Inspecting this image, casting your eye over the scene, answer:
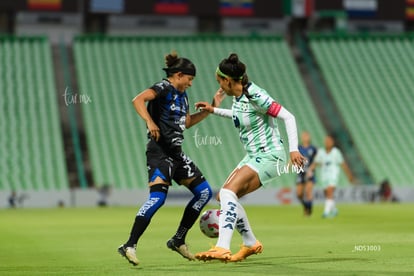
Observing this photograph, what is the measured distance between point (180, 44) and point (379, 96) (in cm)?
923

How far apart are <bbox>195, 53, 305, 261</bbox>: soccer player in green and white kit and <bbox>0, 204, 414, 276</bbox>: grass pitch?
2.44 feet

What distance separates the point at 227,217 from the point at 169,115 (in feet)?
5.29

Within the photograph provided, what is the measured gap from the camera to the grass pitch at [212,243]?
36.7ft

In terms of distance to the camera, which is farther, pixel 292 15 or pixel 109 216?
pixel 292 15

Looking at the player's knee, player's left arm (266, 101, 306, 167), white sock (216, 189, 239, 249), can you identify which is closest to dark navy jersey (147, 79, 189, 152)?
the player's knee

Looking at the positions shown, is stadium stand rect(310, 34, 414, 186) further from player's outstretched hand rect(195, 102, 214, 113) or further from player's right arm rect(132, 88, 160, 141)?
player's right arm rect(132, 88, 160, 141)

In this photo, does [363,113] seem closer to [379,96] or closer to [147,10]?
[379,96]

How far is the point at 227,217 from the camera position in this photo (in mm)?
11477

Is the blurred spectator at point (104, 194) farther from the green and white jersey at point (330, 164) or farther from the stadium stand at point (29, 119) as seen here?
the green and white jersey at point (330, 164)

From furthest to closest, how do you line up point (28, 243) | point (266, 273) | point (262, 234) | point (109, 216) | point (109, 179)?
point (109, 179) → point (109, 216) → point (262, 234) → point (28, 243) → point (266, 273)

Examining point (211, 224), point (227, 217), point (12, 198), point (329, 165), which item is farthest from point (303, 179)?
point (227, 217)

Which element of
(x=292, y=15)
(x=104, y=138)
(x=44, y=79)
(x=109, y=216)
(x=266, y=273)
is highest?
(x=292, y=15)

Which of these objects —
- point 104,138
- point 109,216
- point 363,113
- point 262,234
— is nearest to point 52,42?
point 104,138

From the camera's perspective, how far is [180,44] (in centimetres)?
4506
